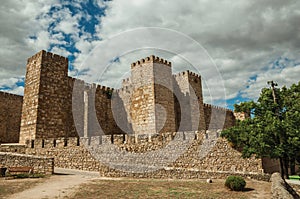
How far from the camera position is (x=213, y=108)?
96.4 feet

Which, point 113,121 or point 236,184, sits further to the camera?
point 113,121

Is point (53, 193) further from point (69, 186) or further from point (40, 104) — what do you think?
point (40, 104)

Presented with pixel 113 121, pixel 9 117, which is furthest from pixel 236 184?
pixel 9 117

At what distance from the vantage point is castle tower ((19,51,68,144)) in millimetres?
16344

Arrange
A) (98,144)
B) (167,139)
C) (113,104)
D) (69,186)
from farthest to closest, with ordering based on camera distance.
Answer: (113,104)
(98,144)
(167,139)
(69,186)

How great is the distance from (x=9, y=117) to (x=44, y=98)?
823 centimetres

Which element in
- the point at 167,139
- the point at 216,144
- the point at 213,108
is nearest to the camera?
the point at 216,144

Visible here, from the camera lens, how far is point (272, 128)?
1080 cm

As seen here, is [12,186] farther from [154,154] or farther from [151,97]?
[151,97]

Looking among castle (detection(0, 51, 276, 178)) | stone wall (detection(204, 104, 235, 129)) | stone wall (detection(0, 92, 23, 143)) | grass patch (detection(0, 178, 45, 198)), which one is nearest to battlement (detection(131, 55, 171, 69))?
castle (detection(0, 51, 276, 178))

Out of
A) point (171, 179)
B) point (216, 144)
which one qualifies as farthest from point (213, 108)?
point (171, 179)

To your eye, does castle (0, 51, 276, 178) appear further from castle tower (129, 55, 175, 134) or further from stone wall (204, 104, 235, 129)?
stone wall (204, 104, 235, 129)

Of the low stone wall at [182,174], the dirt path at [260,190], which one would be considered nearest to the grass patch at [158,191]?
the dirt path at [260,190]

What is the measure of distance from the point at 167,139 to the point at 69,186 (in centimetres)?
597
